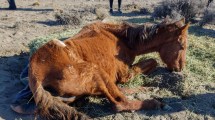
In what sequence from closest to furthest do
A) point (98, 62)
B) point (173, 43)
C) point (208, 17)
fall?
point (98, 62) < point (173, 43) < point (208, 17)

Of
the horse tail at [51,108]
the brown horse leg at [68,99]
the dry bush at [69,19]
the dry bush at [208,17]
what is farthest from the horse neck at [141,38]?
the dry bush at [69,19]

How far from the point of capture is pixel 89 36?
21.3 ft

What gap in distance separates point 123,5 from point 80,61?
9.83 meters

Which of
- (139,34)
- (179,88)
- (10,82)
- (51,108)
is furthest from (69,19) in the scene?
(51,108)

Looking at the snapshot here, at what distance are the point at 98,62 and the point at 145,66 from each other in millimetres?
1214

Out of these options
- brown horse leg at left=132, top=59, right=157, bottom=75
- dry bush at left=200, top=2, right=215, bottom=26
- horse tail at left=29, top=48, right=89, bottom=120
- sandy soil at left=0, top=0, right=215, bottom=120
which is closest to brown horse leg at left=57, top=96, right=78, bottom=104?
horse tail at left=29, top=48, right=89, bottom=120

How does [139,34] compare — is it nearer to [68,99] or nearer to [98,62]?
[98,62]

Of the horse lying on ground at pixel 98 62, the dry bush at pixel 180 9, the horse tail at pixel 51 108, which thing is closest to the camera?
the horse tail at pixel 51 108

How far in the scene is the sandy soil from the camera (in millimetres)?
5703

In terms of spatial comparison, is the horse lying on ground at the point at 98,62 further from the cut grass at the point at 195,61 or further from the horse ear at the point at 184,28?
the cut grass at the point at 195,61

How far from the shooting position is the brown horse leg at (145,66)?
685 centimetres

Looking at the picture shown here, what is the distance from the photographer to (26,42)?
31.6ft

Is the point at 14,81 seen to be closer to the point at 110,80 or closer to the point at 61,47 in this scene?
the point at 61,47

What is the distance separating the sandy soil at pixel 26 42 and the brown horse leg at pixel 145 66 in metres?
Result: 0.69
